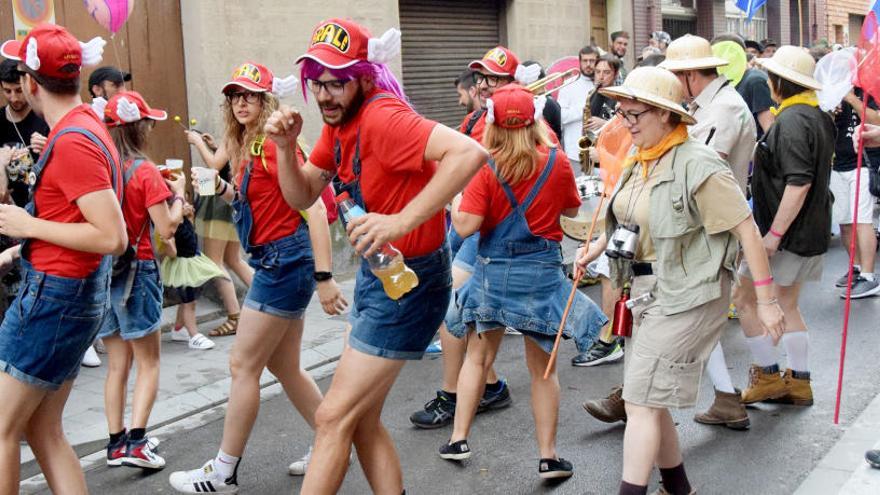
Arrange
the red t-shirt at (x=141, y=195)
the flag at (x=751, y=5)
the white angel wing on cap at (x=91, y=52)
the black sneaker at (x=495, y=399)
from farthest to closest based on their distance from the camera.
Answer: the flag at (x=751, y=5), the black sneaker at (x=495, y=399), the red t-shirt at (x=141, y=195), the white angel wing on cap at (x=91, y=52)

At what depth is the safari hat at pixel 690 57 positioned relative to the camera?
552 cm

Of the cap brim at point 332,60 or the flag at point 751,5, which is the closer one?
the cap brim at point 332,60

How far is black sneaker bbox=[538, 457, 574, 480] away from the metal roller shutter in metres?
7.90

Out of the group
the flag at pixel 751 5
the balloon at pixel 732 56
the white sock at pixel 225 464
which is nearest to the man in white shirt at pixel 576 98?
the balloon at pixel 732 56

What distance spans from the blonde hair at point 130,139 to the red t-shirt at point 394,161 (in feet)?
6.08

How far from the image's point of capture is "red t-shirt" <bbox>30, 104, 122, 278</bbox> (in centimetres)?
359

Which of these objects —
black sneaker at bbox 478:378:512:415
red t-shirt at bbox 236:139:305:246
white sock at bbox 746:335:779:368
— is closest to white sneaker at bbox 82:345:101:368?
black sneaker at bbox 478:378:512:415

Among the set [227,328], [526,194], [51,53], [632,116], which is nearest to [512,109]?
[526,194]

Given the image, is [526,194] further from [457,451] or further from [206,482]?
[206,482]

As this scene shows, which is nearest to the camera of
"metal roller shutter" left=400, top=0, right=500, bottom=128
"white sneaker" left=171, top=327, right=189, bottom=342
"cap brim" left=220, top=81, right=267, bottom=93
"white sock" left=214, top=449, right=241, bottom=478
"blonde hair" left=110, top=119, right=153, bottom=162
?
"white sock" left=214, top=449, right=241, bottom=478

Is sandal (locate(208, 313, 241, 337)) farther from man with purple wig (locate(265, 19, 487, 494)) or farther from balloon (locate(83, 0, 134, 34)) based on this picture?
man with purple wig (locate(265, 19, 487, 494))

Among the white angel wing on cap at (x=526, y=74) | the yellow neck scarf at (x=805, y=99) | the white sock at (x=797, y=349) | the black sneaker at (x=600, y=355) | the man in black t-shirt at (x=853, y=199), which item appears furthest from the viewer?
the man in black t-shirt at (x=853, y=199)

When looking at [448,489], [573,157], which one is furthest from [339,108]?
[573,157]

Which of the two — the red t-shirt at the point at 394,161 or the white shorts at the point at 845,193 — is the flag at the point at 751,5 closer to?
the white shorts at the point at 845,193
